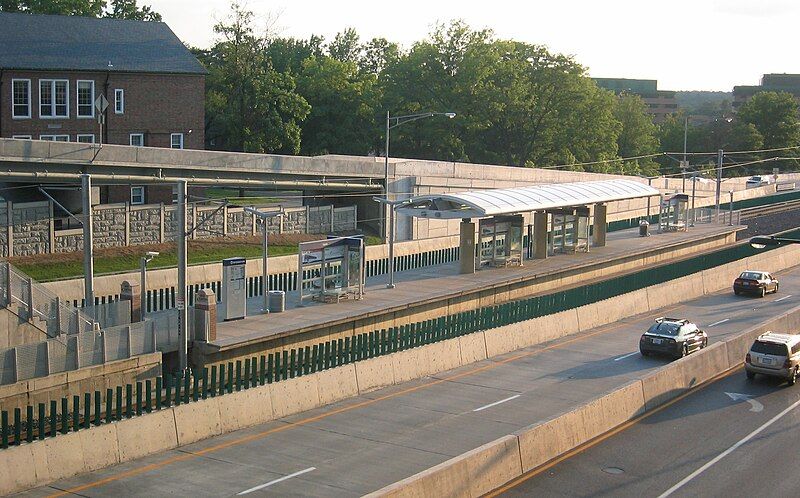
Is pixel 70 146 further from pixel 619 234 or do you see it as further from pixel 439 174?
pixel 619 234

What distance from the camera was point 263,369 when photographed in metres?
27.2

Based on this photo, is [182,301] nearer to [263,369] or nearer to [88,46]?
[263,369]

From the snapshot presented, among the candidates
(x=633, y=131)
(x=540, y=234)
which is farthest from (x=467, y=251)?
(x=633, y=131)

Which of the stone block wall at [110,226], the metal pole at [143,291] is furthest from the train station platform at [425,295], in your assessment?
the stone block wall at [110,226]

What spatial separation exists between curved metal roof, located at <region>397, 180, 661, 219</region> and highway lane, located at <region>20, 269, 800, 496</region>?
30.1 feet

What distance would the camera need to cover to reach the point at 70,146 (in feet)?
135

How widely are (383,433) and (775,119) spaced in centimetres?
13296

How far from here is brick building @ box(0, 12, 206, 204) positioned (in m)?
54.4

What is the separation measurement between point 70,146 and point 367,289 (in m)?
13.2

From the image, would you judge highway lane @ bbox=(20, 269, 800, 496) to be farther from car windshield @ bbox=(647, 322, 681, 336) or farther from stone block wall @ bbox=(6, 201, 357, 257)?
stone block wall @ bbox=(6, 201, 357, 257)

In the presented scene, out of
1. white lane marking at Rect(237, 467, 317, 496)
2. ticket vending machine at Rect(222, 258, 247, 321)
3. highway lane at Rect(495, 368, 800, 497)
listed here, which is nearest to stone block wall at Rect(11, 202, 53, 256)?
ticket vending machine at Rect(222, 258, 247, 321)

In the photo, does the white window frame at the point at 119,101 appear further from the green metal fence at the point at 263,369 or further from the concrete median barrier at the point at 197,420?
the concrete median barrier at the point at 197,420

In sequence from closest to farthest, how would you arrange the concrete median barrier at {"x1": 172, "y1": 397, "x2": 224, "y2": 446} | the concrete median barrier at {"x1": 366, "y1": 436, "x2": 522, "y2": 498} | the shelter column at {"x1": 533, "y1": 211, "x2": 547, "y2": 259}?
the concrete median barrier at {"x1": 366, "y1": 436, "x2": 522, "y2": 498} < the concrete median barrier at {"x1": 172, "y1": 397, "x2": 224, "y2": 446} < the shelter column at {"x1": 533, "y1": 211, "x2": 547, "y2": 259}

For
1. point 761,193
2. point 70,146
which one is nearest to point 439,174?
point 70,146
